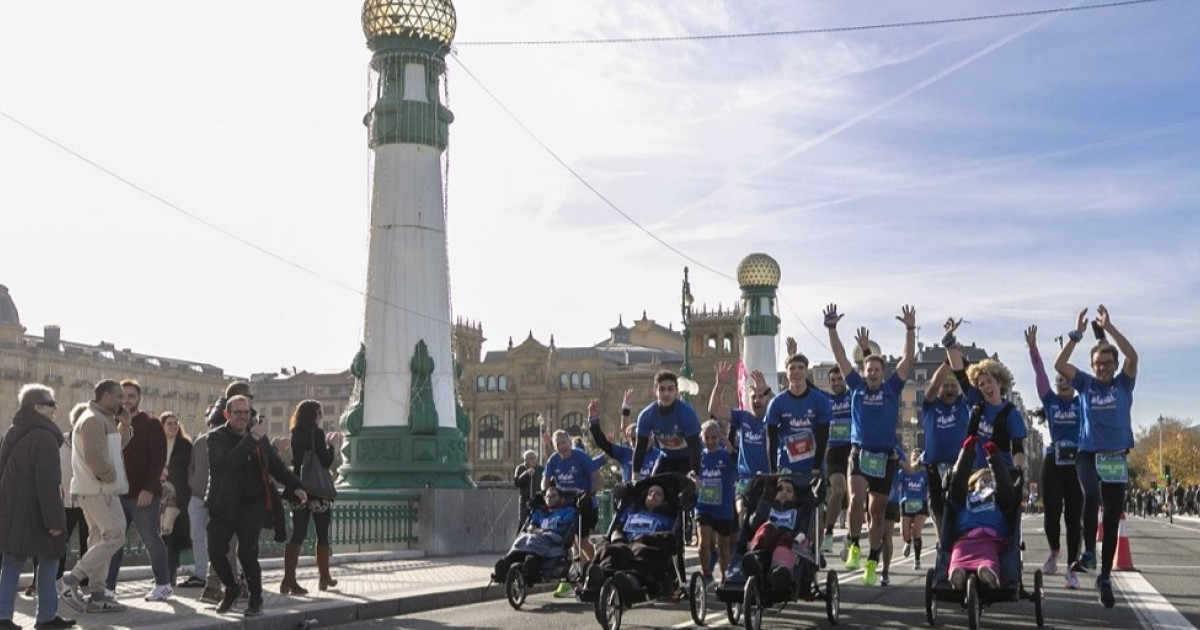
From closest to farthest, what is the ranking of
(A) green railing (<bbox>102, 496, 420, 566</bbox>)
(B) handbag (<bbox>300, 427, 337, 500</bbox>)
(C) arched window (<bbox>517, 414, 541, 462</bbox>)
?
(B) handbag (<bbox>300, 427, 337, 500</bbox>) < (A) green railing (<bbox>102, 496, 420, 566</bbox>) < (C) arched window (<bbox>517, 414, 541, 462</bbox>)

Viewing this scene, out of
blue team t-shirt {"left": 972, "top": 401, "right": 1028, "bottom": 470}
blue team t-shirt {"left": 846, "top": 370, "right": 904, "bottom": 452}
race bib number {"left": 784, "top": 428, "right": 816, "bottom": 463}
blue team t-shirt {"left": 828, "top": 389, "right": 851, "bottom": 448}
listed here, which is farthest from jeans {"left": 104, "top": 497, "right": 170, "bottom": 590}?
blue team t-shirt {"left": 972, "top": 401, "right": 1028, "bottom": 470}

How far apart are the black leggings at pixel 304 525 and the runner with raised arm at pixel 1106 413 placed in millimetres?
7908

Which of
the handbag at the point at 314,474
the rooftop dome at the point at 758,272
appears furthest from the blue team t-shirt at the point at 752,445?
the rooftop dome at the point at 758,272

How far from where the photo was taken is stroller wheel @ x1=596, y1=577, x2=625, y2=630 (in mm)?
10297

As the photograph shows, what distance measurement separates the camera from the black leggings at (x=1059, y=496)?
13766 mm

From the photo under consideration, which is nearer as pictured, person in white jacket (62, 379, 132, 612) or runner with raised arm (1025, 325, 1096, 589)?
person in white jacket (62, 379, 132, 612)

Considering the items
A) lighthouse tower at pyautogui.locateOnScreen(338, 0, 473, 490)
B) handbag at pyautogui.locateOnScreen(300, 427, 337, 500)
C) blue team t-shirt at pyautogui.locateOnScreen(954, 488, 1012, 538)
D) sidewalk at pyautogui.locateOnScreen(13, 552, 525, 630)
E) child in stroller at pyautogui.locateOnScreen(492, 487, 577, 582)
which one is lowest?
sidewalk at pyautogui.locateOnScreen(13, 552, 525, 630)

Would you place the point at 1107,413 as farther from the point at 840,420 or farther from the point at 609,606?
the point at 609,606

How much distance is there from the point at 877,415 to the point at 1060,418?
72.5 inches

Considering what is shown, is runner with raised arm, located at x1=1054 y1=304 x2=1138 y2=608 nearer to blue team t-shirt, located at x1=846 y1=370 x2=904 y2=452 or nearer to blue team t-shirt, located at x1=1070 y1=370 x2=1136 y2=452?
blue team t-shirt, located at x1=1070 y1=370 x2=1136 y2=452

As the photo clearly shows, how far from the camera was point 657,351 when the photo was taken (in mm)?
117000

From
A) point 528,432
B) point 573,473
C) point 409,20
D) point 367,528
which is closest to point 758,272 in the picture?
point 409,20

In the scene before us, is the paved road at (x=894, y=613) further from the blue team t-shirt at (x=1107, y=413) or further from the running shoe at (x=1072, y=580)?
the blue team t-shirt at (x=1107, y=413)

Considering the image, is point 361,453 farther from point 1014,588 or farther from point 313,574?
point 1014,588
